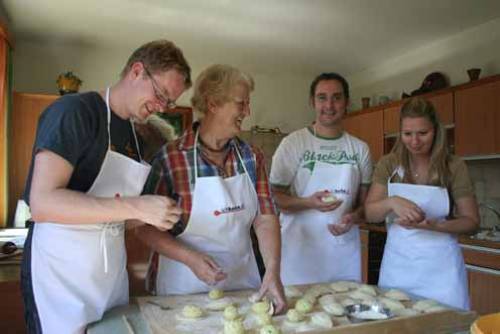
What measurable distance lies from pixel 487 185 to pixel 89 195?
10.5 ft

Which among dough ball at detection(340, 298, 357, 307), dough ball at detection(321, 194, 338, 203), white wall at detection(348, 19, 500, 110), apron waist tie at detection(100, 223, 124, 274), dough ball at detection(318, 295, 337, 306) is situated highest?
white wall at detection(348, 19, 500, 110)

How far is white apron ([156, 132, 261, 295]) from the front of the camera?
4.04ft

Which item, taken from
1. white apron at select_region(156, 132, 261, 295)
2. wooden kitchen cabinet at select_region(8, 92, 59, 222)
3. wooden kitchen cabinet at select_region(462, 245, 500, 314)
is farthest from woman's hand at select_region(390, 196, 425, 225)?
wooden kitchen cabinet at select_region(8, 92, 59, 222)

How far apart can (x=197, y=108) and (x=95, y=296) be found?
638 mm

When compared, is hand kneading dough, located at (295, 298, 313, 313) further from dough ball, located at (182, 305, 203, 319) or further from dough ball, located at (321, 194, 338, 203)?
dough ball, located at (321, 194, 338, 203)

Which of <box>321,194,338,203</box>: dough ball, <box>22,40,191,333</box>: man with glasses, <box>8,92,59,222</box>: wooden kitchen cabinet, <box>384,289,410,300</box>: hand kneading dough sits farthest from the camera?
<box>8,92,59,222</box>: wooden kitchen cabinet

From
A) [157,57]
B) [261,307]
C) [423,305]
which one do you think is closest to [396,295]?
[423,305]

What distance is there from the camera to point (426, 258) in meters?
1.45

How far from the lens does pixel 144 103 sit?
3.31ft

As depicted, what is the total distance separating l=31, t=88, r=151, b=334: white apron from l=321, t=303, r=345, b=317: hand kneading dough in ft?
1.74

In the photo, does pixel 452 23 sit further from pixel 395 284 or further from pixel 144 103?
pixel 144 103

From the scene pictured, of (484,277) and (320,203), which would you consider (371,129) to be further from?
(320,203)

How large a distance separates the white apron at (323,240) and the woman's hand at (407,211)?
35 centimetres

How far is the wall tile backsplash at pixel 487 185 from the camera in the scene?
3.14 meters
